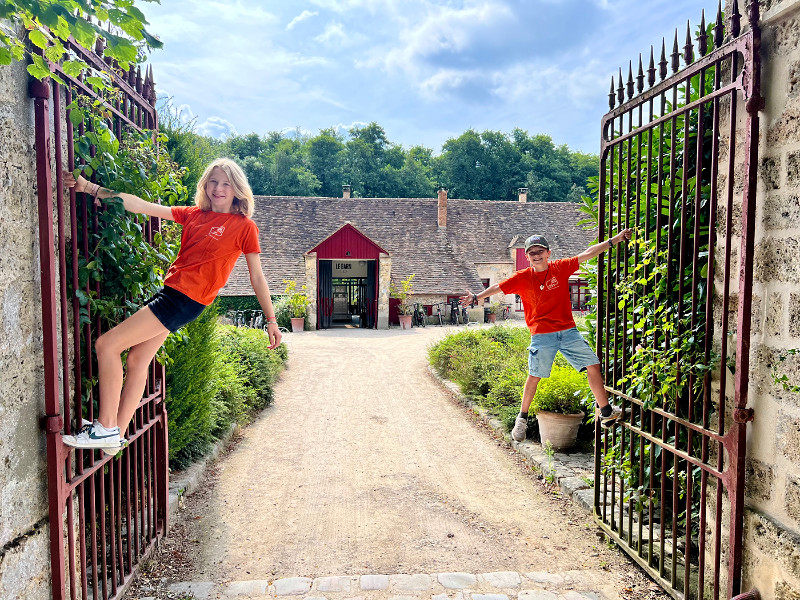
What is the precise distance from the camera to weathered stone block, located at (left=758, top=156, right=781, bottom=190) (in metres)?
2.72

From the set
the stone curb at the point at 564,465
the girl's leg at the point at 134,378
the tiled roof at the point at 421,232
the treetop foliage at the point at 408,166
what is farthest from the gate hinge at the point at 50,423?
the treetop foliage at the point at 408,166

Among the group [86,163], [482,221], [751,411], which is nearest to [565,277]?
[751,411]

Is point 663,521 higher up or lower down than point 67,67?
lower down

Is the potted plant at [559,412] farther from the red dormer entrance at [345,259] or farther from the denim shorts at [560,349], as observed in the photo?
the red dormer entrance at [345,259]

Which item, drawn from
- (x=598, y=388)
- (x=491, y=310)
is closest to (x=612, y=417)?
(x=598, y=388)

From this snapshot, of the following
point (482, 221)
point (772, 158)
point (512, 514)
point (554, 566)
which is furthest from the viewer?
point (482, 221)

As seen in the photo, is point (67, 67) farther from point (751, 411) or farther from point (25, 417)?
point (751, 411)

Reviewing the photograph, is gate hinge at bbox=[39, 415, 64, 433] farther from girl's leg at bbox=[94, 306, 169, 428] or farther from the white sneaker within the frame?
girl's leg at bbox=[94, 306, 169, 428]

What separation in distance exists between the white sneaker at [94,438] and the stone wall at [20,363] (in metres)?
0.13

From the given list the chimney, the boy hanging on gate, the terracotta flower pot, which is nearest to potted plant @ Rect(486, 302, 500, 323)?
the chimney

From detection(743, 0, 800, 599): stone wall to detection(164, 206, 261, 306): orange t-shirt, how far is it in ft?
8.64

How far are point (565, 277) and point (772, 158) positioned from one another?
98.8 inches

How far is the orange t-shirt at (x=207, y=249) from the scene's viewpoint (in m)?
3.17

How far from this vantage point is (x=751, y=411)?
9.41 ft
